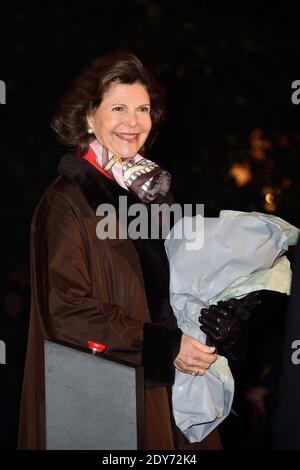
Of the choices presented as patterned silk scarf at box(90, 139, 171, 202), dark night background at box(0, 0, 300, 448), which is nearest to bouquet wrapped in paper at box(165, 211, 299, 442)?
patterned silk scarf at box(90, 139, 171, 202)

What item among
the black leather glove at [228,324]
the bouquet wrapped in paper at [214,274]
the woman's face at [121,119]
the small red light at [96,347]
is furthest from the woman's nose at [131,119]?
the small red light at [96,347]

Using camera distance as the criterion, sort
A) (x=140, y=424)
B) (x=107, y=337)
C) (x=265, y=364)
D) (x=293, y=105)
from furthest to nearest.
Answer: (x=293, y=105) → (x=265, y=364) → (x=107, y=337) → (x=140, y=424)

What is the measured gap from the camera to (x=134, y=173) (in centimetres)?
A: 291

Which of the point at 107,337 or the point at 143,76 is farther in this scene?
the point at 143,76

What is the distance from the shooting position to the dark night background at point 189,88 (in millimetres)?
5117

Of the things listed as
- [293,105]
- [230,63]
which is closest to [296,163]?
[293,105]

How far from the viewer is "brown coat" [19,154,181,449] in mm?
2680

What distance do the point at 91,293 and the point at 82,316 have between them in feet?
0.32

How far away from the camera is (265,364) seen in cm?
468

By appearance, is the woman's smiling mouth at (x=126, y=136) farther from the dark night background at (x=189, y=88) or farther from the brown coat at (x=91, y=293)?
the dark night background at (x=189, y=88)

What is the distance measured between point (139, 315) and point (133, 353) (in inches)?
5.8

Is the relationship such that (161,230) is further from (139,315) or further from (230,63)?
(230,63)

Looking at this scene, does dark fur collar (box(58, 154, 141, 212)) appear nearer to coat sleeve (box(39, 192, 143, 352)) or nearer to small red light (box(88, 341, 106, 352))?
coat sleeve (box(39, 192, 143, 352))

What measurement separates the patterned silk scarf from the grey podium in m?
0.66
